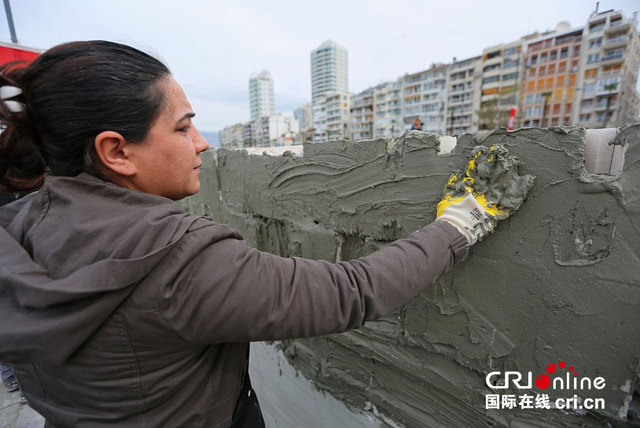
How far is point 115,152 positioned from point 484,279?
64.0 inches

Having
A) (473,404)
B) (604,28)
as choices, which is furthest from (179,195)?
(604,28)

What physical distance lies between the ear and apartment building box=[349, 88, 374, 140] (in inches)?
2270

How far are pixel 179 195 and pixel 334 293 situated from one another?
0.66 m

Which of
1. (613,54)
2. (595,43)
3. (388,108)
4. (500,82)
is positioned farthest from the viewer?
(388,108)

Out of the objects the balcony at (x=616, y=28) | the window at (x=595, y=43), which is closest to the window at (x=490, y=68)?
the window at (x=595, y=43)

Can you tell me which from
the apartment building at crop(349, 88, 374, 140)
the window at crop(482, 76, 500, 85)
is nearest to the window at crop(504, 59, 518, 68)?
the window at crop(482, 76, 500, 85)

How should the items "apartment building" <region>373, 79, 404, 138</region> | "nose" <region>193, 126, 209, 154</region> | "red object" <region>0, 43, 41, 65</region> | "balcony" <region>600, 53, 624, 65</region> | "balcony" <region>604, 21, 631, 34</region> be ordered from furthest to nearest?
1. "apartment building" <region>373, 79, 404, 138</region>
2. "balcony" <region>600, 53, 624, 65</region>
3. "balcony" <region>604, 21, 631, 34</region>
4. "red object" <region>0, 43, 41, 65</region>
5. "nose" <region>193, 126, 209, 154</region>

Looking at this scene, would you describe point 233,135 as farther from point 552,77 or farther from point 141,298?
point 141,298

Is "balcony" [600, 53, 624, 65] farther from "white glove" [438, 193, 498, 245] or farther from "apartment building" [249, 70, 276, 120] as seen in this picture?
"apartment building" [249, 70, 276, 120]

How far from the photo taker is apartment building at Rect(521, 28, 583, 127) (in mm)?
33375

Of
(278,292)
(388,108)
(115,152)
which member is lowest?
(278,292)

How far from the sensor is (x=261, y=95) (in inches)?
4087

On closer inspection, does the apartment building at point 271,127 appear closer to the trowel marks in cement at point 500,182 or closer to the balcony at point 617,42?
the balcony at point 617,42

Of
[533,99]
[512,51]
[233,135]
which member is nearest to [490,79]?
[512,51]
